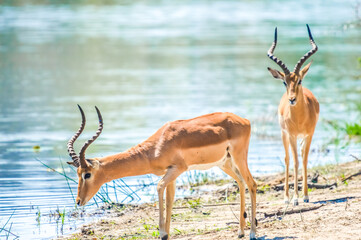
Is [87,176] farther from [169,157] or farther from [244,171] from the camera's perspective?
[244,171]

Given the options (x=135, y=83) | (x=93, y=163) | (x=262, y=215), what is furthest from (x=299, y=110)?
(x=135, y=83)

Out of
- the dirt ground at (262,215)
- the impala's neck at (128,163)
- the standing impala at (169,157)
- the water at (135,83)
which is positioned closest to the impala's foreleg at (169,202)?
the standing impala at (169,157)

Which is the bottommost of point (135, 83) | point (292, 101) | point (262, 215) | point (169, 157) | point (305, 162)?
point (262, 215)

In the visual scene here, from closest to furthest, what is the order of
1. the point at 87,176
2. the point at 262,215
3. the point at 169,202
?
the point at 87,176 < the point at 169,202 < the point at 262,215

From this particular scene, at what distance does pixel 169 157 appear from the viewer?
6.64 meters

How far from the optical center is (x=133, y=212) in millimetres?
8680

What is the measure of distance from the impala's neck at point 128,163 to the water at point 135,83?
62.8 inches

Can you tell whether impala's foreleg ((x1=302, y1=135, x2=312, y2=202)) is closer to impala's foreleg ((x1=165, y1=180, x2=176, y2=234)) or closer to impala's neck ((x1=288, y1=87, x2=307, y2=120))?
impala's neck ((x1=288, y1=87, x2=307, y2=120))

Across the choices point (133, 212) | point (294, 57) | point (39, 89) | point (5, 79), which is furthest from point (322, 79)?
point (133, 212)

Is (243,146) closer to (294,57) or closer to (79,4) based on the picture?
(294,57)

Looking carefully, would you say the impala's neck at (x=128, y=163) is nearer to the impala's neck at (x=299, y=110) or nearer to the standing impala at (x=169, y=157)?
the standing impala at (x=169, y=157)

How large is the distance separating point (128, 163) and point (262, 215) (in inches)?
77.5

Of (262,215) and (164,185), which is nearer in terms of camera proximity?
(164,185)

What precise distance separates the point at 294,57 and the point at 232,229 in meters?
18.6
